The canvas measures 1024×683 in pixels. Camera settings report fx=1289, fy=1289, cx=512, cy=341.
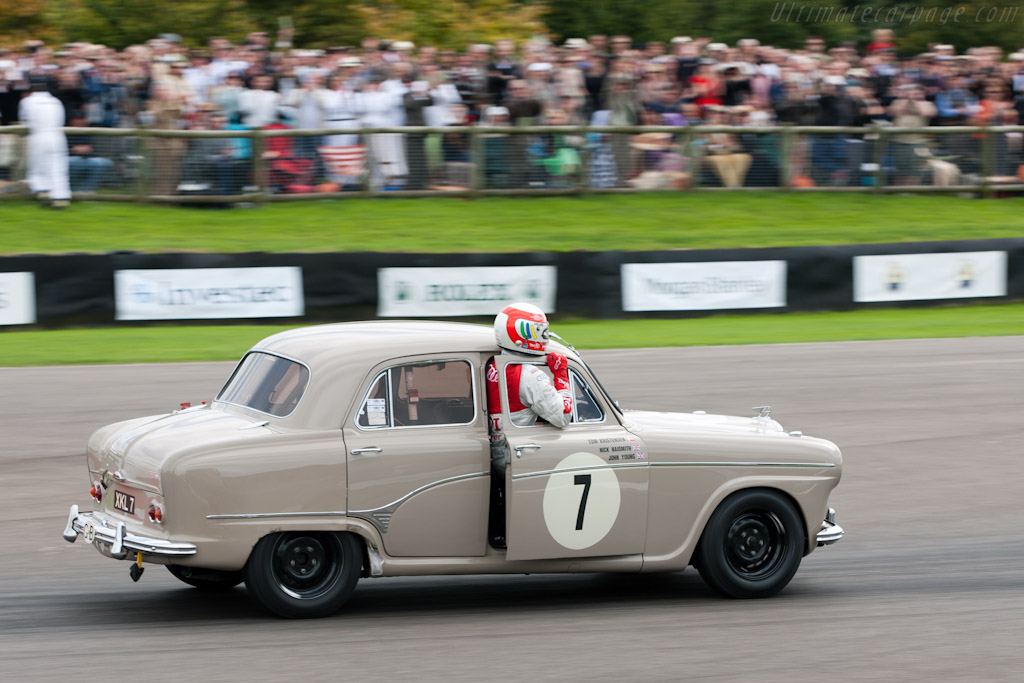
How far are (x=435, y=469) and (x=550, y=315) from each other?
38.5 feet

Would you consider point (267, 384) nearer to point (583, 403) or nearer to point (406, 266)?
point (583, 403)

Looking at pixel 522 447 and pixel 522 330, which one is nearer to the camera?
pixel 522 447

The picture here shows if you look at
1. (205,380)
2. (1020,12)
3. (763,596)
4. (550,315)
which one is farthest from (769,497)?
(1020,12)

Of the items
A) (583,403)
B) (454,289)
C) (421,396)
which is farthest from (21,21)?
(583,403)

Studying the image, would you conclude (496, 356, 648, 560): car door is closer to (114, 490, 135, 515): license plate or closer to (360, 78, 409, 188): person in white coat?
(114, 490, 135, 515): license plate

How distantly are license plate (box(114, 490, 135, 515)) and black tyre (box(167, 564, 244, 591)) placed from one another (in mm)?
451

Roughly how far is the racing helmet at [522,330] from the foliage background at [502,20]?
3093 cm

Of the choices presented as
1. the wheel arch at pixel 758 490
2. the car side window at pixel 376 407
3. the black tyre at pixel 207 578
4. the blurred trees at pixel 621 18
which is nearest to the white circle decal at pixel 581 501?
the wheel arch at pixel 758 490

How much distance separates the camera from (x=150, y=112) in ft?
66.1

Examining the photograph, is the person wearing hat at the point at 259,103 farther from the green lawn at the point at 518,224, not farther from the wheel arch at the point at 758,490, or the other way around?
the wheel arch at the point at 758,490

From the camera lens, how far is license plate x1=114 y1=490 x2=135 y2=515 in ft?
21.3

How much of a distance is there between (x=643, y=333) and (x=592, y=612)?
36.6 feet

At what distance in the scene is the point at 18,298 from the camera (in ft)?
55.0

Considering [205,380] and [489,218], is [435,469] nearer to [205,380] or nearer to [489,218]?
[205,380]
